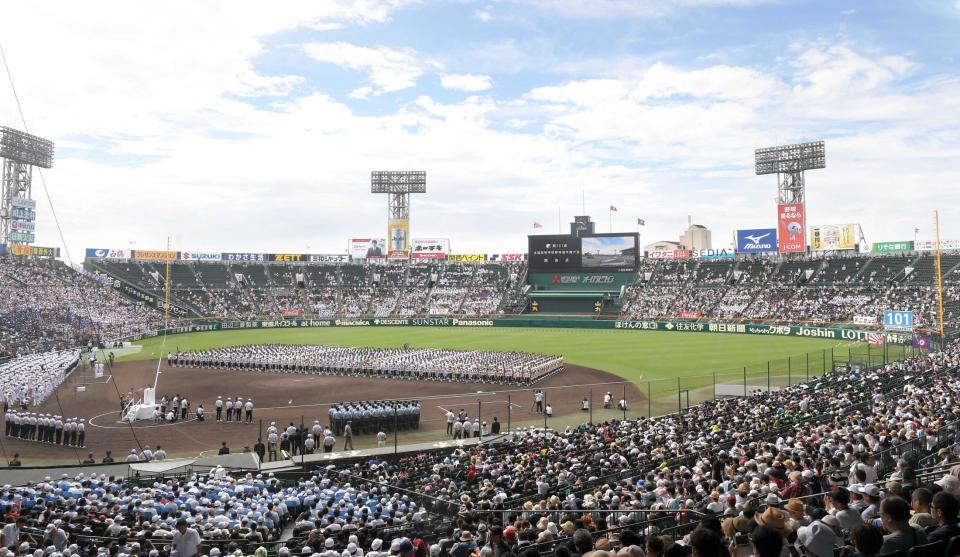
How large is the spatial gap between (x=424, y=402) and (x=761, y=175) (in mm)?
63692

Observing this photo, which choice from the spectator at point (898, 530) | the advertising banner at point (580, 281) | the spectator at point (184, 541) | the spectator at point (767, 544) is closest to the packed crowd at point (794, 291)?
the advertising banner at point (580, 281)

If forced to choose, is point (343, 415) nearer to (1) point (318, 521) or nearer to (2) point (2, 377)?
(1) point (318, 521)

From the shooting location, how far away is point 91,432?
1037 inches

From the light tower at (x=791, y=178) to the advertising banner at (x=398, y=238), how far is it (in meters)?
46.5

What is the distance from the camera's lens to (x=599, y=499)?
36.5ft

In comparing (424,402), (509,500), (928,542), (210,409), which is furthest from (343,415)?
(928,542)

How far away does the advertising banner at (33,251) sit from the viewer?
69812mm

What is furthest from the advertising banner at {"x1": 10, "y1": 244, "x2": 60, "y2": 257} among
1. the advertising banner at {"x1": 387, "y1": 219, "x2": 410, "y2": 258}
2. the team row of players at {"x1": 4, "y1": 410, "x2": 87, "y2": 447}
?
the team row of players at {"x1": 4, "y1": 410, "x2": 87, "y2": 447}

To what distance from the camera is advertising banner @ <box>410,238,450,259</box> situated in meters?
95.0

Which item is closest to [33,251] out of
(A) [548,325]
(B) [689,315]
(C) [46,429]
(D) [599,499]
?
(A) [548,325]

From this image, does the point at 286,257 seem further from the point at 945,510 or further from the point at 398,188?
the point at 945,510

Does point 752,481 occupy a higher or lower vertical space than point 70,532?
higher

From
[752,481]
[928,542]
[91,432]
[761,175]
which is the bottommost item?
[91,432]

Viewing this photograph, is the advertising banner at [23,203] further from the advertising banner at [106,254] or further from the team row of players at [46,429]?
the team row of players at [46,429]
